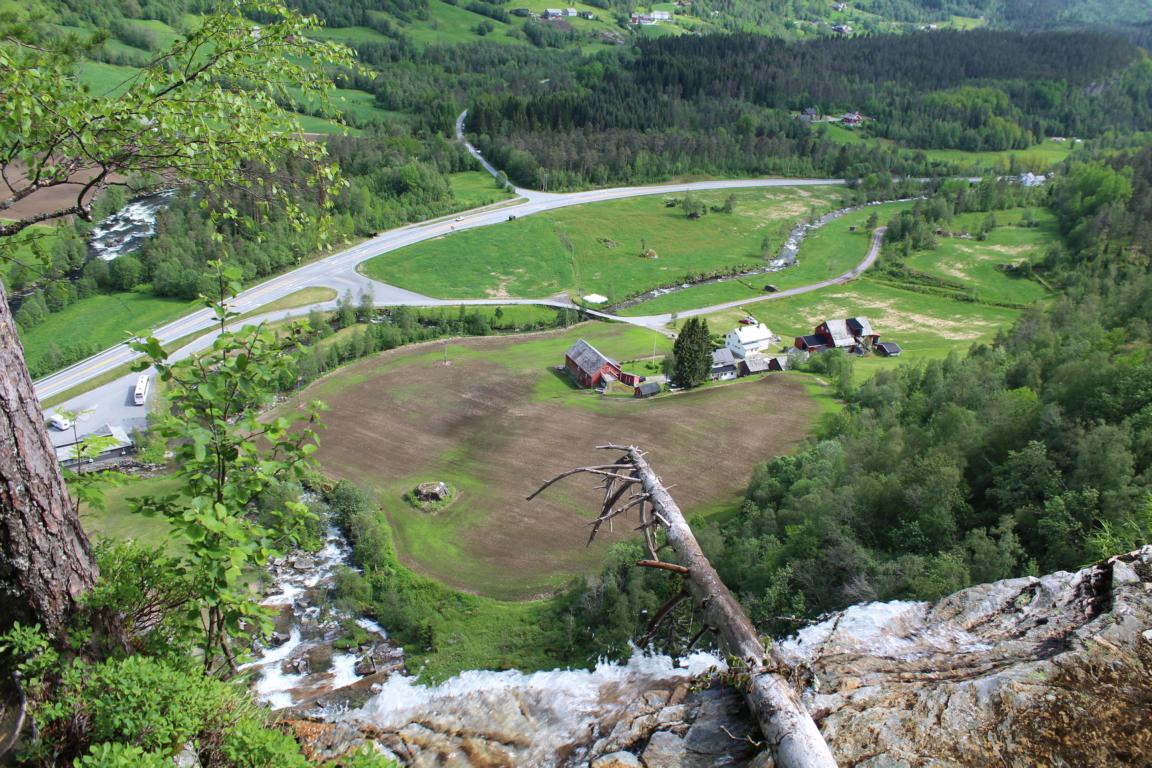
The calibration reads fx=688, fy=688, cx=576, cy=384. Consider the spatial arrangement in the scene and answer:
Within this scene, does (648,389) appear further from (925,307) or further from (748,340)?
(925,307)

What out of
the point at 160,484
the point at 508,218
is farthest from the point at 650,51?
the point at 160,484

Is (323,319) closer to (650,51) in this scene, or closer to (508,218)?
(508,218)

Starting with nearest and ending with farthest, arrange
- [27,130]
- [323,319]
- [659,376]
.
→ [27,130] < [659,376] < [323,319]

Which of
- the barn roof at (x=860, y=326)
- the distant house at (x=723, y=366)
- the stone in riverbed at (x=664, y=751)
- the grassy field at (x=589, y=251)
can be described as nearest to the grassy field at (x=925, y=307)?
the barn roof at (x=860, y=326)

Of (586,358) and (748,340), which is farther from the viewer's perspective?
(748,340)

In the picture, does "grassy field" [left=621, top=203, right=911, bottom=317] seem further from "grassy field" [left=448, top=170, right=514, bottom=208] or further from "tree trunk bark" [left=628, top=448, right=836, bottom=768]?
"tree trunk bark" [left=628, top=448, right=836, bottom=768]

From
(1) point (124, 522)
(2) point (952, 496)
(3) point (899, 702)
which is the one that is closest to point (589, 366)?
(1) point (124, 522)

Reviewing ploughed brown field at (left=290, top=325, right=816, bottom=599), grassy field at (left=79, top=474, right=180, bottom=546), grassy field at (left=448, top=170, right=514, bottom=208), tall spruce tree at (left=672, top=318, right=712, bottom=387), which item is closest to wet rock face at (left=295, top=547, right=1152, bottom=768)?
ploughed brown field at (left=290, top=325, right=816, bottom=599)
